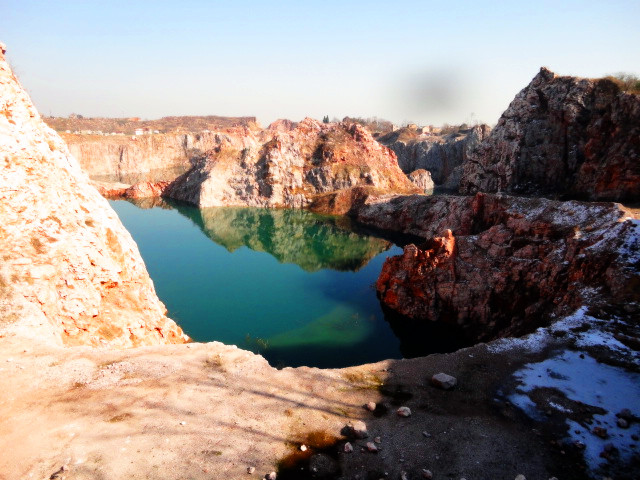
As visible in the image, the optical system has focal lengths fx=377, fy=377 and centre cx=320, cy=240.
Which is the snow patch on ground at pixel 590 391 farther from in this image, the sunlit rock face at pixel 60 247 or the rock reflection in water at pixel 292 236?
the rock reflection in water at pixel 292 236

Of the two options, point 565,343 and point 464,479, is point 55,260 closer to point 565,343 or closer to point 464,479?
point 464,479

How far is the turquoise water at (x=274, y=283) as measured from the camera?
24.1 meters

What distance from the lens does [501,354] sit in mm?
15406

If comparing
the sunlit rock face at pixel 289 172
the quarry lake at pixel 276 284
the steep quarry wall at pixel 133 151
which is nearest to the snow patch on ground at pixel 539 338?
the quarry lake at pixel 276 284

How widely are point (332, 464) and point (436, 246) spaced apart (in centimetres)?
2124

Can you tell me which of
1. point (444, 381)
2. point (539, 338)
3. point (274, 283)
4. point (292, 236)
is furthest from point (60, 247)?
point (292, 236)

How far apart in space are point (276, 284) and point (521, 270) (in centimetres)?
2006

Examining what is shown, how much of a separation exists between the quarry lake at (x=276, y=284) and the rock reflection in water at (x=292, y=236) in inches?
5.4

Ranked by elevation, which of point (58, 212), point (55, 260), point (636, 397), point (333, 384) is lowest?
point (333, 384)

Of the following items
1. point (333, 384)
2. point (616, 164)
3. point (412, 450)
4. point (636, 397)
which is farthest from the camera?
point (616, 164)

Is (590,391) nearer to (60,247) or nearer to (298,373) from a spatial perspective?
(298,373)

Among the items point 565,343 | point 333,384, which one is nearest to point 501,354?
A: point 565,343

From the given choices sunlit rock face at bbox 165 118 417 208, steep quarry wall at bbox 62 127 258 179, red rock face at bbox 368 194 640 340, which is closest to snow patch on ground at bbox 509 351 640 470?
red rock face at bbox 368 194 640 340

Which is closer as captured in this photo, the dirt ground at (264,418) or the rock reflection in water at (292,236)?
the dirt ground at (264,418)
